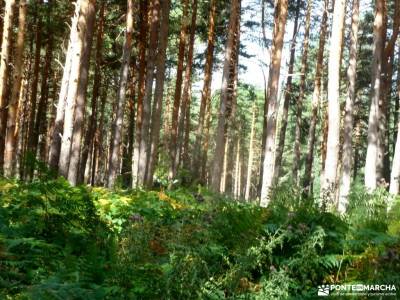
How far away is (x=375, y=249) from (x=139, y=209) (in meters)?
4.25

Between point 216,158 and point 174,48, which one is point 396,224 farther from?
point 174,48

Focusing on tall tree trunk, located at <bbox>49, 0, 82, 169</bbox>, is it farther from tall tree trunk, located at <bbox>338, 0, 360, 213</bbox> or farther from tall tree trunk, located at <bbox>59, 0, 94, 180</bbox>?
tall tree trunk, located at <bbox>338, 0, 360, 213</bbox>

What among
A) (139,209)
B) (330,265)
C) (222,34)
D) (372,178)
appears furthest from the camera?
(222,34)

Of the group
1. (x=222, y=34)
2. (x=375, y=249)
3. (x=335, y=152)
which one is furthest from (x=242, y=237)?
(x=222, y=34)

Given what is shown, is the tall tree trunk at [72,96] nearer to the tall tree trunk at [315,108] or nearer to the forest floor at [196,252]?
the forest floor at [196,252]

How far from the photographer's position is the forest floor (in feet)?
13.5

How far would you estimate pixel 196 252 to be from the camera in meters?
4.66

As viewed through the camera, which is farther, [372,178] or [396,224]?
[372,178]

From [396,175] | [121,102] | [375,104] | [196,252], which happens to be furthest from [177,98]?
[196,252]

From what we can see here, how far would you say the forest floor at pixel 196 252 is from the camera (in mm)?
4121

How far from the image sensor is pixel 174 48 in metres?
31.1

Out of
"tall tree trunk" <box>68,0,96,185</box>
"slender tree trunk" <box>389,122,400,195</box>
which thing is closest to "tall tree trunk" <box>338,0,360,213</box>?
"slender tree trunk" <box>389,122,400,195</box>

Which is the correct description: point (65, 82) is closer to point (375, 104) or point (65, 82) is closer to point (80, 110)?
point (80, 110)

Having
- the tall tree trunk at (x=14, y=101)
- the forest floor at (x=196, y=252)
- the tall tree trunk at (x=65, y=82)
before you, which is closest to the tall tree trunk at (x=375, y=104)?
the forest floor at (x=196, y=252)
